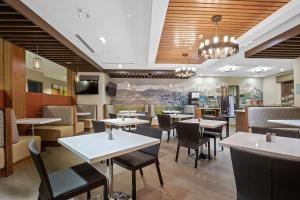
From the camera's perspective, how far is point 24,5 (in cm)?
281

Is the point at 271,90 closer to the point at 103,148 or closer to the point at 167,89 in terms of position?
the point at 167,89

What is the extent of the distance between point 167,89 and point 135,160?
303 inches

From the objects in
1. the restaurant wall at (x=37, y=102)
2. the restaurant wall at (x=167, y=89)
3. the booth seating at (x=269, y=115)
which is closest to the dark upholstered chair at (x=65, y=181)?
the restaurant wall at (x=37, y=102)

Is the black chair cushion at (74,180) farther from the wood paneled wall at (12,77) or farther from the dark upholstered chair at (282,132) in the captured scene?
the wood paneled wall at (12,77)

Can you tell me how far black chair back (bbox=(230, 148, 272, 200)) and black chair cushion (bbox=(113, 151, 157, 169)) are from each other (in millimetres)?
1161

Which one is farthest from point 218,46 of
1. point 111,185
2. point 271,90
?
point 271,90

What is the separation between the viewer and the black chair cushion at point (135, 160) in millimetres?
2084

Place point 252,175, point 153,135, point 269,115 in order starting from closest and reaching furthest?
point 252,175 < point 153,135 < point 269,115

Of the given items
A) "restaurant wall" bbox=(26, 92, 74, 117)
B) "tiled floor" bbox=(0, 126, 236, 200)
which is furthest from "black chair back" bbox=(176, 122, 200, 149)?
"restaurant wall" bbox=(26, 92, 74, 117)

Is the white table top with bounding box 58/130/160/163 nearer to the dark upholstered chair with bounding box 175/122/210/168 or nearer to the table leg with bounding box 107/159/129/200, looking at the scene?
the table leg with bounding box 107/159/129/200

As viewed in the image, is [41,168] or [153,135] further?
[153,135]

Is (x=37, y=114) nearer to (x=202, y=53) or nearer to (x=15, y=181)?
(x=15, y=181)

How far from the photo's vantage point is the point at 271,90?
961cm

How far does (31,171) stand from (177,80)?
803 cm
